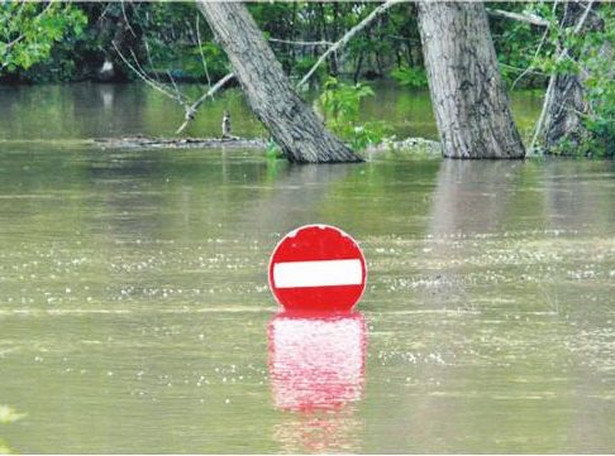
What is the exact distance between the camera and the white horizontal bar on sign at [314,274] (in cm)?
1120

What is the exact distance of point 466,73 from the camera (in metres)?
22.3

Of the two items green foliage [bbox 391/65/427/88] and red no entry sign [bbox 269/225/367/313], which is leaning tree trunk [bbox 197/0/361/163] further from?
green foliage [bbox 391/65/427/88]

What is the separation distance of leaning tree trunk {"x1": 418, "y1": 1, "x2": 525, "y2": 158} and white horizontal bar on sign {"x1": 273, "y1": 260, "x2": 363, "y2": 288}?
11220mm

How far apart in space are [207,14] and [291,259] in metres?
11.1

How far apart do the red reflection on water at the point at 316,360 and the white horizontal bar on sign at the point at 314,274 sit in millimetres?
188

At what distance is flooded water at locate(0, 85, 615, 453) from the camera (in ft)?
26.8

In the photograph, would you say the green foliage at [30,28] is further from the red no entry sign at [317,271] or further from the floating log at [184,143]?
the red no entry sign at [317,271]

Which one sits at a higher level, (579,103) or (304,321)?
(579,103)

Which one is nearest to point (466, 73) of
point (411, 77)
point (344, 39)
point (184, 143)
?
point (344, 39)

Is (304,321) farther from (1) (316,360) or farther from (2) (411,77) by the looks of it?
(2) (411,77)

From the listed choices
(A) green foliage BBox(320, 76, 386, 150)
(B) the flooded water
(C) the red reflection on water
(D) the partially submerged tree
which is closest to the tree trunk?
(D) the partially submerged tree

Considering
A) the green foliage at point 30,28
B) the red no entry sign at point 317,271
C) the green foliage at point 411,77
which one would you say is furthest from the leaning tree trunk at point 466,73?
the green foliage at point 411,77

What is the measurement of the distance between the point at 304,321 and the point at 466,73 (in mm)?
11578

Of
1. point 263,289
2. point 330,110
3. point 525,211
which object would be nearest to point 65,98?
point 330,110
